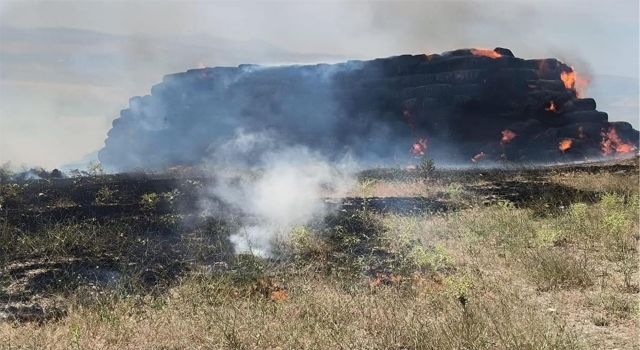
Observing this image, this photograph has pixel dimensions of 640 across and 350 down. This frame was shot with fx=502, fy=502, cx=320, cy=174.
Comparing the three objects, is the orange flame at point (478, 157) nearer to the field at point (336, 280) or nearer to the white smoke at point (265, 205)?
the white smoke at point (265, 205)

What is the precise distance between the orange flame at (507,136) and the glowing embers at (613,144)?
8.28 m

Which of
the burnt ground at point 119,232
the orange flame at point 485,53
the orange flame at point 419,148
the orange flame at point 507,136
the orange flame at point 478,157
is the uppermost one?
the orange flame at point 485,53

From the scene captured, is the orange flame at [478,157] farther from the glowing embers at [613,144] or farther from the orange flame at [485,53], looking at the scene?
the orange flame at [485,53]

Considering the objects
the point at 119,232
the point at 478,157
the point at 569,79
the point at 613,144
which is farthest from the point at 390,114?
the point at 119,232

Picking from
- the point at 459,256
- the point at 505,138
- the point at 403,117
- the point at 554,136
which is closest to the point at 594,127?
the point at 554,136

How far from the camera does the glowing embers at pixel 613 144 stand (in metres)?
49.3

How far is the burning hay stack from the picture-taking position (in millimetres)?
51719

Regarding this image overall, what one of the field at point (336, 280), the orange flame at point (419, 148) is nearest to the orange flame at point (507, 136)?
the orange flame at point (419, 148)

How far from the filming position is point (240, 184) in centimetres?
2159

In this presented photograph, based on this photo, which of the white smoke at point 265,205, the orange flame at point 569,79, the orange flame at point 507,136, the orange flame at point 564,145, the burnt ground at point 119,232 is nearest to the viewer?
the burnt ground at point 119,232

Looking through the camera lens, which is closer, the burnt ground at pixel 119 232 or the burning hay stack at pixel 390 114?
the burnt ground at pixel 119 232

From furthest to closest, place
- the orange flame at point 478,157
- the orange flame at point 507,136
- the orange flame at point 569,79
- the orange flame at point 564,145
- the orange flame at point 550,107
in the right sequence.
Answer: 1. the orange flame at point 569,79
2. the orange flame at point 550,107
3. the orange flame at point 507,136
4. the orange flame at point 478,157
5. the orange flame at point 564,145

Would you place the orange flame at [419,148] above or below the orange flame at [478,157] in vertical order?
above

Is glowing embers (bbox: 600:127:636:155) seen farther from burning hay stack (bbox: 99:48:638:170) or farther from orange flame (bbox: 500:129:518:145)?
orange flame (bbox: 500:129:518:145)
